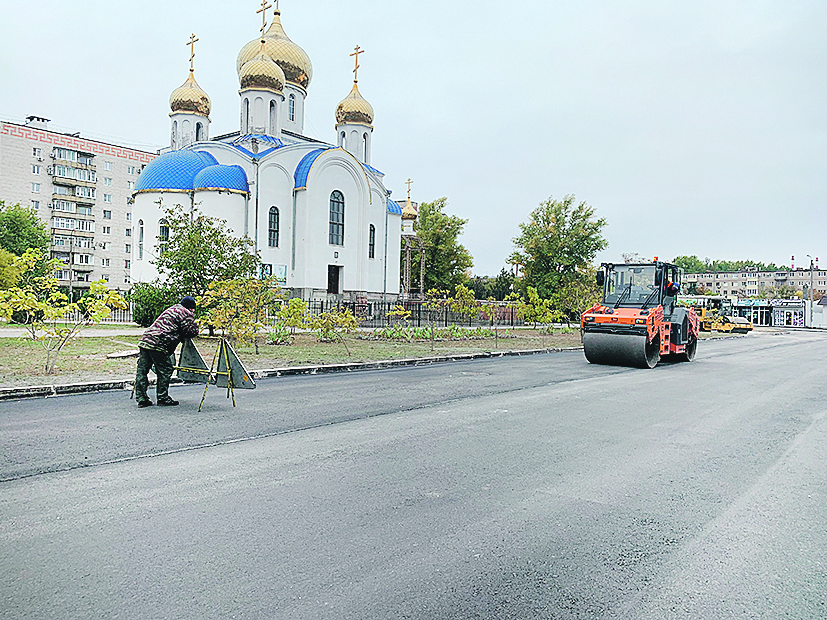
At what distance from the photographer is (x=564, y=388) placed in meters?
12.6

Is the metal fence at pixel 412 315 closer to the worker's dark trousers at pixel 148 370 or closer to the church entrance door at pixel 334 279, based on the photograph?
the church entrance door at pixel 334 279

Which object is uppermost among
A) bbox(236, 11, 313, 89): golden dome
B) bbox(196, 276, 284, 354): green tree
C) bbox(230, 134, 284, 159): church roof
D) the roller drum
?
bbox(236, 11, 313, 89): golden dome

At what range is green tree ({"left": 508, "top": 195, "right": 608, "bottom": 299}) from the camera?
51.8 meters

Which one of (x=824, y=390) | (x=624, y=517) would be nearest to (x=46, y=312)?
(x=624, y=517)

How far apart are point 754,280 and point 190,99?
144 m

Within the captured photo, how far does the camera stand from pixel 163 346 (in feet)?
31.0

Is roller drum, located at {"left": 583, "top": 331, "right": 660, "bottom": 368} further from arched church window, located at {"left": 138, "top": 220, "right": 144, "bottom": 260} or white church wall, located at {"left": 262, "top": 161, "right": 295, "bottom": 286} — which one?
arched church window, located at {"left": 138, "top": 220, "right": 144, "bottom": 260}

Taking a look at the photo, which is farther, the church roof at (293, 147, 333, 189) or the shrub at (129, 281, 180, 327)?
the church roof at (293, 147, 333, 189)

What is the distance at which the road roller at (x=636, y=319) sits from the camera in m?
17.2

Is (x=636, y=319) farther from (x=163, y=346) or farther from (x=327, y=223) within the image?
(x=327, y=223)

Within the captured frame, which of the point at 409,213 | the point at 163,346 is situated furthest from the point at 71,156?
the point at 163,346

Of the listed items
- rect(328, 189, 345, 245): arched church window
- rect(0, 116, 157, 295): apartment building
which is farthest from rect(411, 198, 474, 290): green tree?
rect(0, 116, 157, 295): apartment building

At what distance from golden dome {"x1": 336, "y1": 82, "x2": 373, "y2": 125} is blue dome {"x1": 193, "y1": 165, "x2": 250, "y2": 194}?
43.4ft

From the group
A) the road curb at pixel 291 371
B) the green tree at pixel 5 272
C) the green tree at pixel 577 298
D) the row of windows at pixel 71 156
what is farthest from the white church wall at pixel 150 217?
the row of windows at pixel 71 156
